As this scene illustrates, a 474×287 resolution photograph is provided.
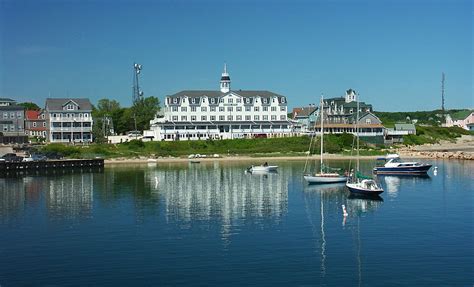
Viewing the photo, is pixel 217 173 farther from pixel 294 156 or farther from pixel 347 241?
pixel 347 241

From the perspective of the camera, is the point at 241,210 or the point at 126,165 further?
the point at 126,165

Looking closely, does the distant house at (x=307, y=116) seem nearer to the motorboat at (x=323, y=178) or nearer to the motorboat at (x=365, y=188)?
the motorboat at (x=323, y=178)

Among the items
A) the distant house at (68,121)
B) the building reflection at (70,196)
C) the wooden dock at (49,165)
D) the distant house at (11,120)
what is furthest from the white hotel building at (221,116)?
the building reflection at (70,196)

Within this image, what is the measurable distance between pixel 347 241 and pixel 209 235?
8061 millimetres

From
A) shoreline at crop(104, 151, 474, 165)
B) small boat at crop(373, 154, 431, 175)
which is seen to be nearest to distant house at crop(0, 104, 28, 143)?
shoreline at crop(104, 151, 474, 165)

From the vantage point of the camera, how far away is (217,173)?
75.8 metres

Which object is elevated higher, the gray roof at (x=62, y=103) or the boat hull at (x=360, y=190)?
the gray roof at (x=62, y=103)

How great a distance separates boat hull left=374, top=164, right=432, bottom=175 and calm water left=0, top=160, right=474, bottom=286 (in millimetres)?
9350

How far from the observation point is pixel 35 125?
128 meters

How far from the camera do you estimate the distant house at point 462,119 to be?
168875 mm

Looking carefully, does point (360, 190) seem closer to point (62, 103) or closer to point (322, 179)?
point (322, 179)

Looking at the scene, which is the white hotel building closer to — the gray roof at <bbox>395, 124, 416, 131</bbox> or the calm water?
the gray roof at <bbox>395, 124, 416, 131</bbox>

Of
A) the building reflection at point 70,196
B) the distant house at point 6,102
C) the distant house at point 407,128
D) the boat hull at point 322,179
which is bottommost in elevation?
the building reflection at point 70,196

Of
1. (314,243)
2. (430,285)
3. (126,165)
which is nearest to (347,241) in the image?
(314,243)
